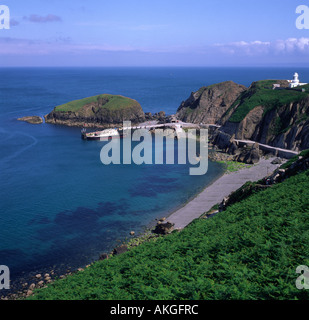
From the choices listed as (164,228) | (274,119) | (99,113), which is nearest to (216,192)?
(164,228)

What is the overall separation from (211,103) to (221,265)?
3748 inches

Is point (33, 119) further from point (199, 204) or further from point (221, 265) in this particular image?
point (221, 265)

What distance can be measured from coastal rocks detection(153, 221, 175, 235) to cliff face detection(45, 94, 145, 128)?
252 feet

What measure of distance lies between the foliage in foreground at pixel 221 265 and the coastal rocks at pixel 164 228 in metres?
10.7

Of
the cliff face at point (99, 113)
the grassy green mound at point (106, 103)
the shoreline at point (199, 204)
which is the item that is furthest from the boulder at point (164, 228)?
the grassy green mound at point (106, 103)

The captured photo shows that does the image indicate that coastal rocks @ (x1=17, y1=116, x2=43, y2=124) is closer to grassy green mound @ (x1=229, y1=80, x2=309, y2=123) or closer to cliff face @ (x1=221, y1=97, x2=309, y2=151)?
cliff face @ (x1=221, y1=97, x2=309, y2=151)

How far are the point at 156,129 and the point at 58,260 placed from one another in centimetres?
7139

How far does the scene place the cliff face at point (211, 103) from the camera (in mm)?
105938

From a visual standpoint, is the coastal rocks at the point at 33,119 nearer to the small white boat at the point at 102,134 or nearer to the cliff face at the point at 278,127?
the small white boat at the point at 102,134

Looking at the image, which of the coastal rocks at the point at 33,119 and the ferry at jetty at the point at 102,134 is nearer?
the ferry at jetty at the point at 102,134

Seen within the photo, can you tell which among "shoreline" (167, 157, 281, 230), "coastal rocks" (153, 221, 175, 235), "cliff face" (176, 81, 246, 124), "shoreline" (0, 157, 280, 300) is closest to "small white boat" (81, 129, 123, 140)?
"cliff face" (176, 81, 246, 124)

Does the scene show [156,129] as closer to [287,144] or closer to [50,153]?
[50,153]

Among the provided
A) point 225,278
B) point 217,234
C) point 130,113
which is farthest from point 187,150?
point 225,278

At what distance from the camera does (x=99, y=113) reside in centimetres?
11644
